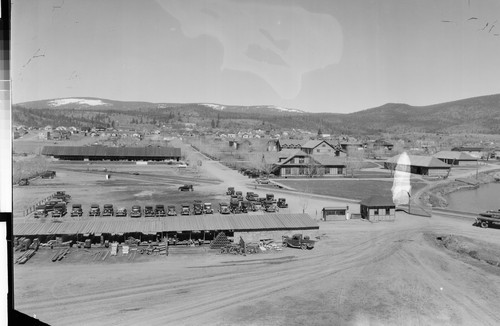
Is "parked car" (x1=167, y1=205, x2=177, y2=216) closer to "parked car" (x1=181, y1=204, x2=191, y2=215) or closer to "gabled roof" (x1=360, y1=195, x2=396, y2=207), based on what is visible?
"parked car" (x1=181, y1=204, x2=191, y2=215)

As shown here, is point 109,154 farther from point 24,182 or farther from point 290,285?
point 290,285

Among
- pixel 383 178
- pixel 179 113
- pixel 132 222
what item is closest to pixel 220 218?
pixel 132 222

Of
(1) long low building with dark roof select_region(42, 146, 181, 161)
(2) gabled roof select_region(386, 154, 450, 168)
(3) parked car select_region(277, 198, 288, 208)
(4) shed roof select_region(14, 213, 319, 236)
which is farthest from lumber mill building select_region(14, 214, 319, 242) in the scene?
(1) long low building with dark roof select_region(42, 146, 181, 161)

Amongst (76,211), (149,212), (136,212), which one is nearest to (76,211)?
(76,211)

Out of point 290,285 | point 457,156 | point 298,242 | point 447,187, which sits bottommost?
point 290,285

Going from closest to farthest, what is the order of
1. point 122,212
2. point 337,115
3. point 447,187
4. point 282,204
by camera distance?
1. point 122,212
2. point 282,204
3. point 447,187
4. point 337,115

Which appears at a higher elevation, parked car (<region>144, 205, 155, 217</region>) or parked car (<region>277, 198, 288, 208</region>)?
parked car (<region>277, 198, 288, 208</region>)
